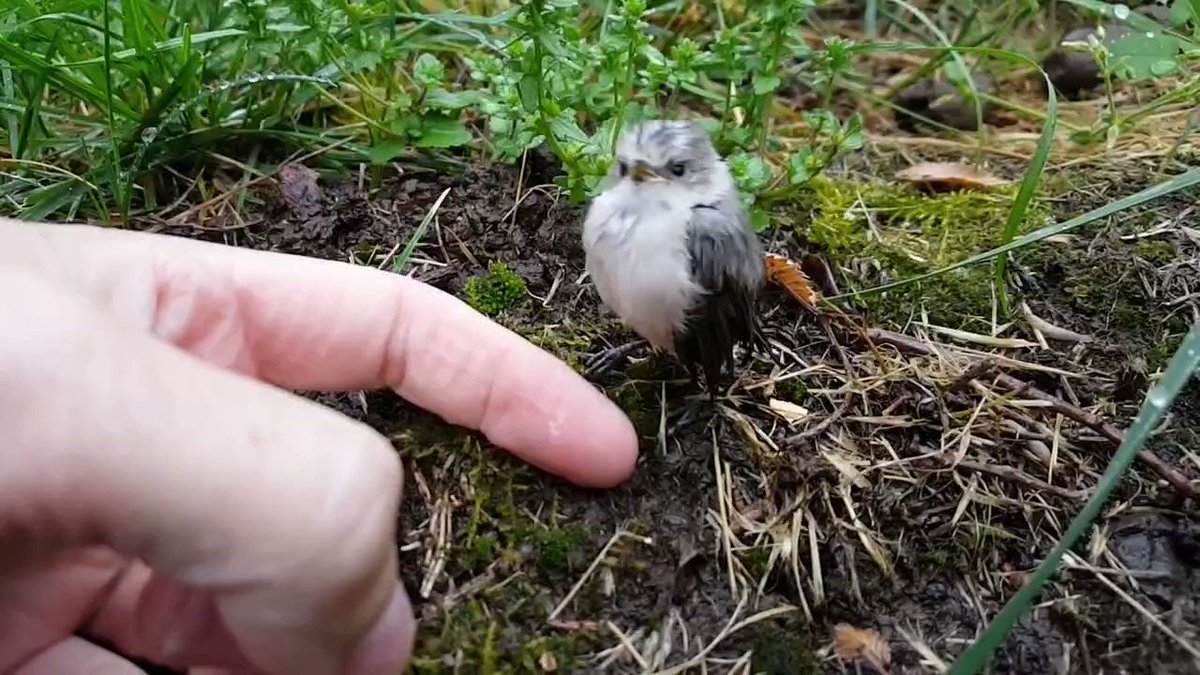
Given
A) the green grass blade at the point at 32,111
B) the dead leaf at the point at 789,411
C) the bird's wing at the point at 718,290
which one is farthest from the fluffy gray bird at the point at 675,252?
the green grass blade at the point at 32,111

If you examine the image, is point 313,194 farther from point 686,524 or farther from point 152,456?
point 152,456

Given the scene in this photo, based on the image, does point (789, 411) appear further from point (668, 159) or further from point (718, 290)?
point (668, 159)

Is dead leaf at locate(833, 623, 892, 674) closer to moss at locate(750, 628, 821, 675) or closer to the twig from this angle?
moss at locate(750, 628, 821, 675)

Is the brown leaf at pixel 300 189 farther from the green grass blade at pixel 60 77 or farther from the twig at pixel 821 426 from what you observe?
the twig at pixel 821 426

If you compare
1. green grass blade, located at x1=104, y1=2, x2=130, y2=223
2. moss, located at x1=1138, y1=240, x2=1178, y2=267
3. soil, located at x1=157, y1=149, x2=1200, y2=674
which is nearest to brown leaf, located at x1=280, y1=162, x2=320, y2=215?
soil, located at x1=157, y1=149, x2=1200, y2=674

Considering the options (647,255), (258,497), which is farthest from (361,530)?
(647,255)

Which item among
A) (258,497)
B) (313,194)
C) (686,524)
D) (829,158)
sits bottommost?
(686,524)

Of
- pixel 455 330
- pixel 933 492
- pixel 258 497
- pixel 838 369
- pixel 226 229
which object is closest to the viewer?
pixel 258 497
